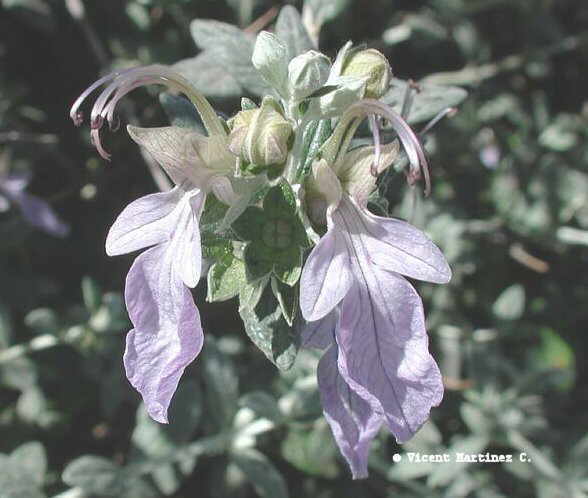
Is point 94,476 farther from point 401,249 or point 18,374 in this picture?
point 401,249

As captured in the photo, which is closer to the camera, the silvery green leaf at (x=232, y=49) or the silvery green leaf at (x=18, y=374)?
the silvery green leaf at (x=232, y=49)

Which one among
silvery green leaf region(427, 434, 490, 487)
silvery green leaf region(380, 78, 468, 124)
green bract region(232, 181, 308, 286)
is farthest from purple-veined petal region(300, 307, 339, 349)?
silvery green leaf region(427, 434, 490, 487)

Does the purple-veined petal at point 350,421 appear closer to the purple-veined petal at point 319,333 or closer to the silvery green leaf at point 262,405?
the purple-veined petal at point 319,333

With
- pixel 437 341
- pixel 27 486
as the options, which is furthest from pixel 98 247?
pixel 437 341

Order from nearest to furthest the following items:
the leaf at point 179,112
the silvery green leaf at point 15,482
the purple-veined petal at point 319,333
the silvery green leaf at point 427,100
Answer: the purple-veined petal at point 319,333 < the leaf at point 179,112 < the silvery green leaf at point 427,100 < the silvery green leaf at point 15,482

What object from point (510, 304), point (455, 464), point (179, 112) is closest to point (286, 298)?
point (179, 112)

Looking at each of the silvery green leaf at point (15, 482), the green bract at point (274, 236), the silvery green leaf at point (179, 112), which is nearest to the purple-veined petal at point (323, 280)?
the green bract at point (274, 236)

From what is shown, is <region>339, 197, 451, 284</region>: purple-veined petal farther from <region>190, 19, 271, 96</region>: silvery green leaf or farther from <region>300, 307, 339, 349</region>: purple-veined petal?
<region>190, 19, 271, 96</region>: silvery green leaf

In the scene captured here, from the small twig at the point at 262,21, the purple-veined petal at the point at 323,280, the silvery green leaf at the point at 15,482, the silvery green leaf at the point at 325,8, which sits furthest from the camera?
the small twig at the point at 262,21
